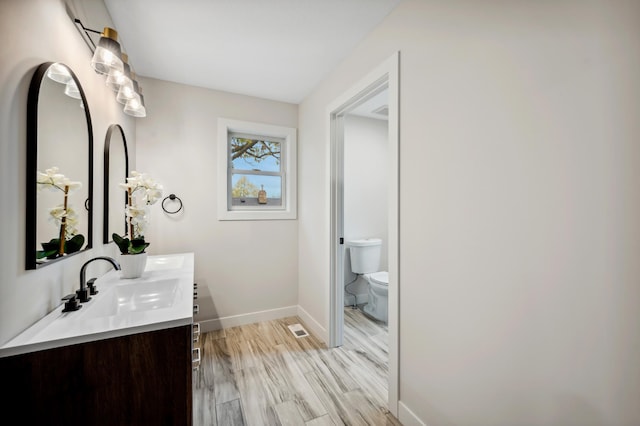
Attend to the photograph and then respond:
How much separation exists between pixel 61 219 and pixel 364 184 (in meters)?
2.84

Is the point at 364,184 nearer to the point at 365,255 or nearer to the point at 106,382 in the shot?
the point at 365,255

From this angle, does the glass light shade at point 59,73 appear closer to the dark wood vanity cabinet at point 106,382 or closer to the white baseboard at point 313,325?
the dark wood vanity cabinet at point 106,382

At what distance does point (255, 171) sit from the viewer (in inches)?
115

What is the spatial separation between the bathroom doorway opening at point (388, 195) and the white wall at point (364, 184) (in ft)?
3.19

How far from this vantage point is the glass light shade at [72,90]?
3.78ft

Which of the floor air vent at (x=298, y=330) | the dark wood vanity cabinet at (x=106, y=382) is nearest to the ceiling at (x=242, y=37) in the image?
the dark wood vanity cabinet at (x=106, y=382)

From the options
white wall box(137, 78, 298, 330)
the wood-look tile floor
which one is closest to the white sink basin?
the wood-look tile floor

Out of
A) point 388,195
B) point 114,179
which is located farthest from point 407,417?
point 114,179

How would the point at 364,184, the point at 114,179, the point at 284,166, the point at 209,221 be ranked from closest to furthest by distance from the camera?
the point at 114,179 < the point at 209,221 < the point at 284,166 < the point at 364,184

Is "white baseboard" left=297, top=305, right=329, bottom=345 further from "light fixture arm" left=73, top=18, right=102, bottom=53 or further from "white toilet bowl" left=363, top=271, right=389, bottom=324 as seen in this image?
"light fixture arm" left=73, top=18, right=102, bottom=53

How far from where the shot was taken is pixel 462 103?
118 centimetres

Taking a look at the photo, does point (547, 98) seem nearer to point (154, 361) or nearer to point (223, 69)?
point (154, 361)

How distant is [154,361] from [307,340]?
1.73 metres

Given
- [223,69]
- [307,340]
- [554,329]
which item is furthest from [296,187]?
[554,329]
